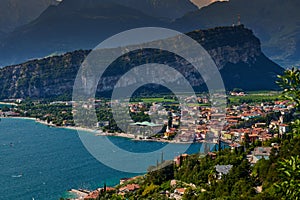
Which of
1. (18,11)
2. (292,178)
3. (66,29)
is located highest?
(18,11)

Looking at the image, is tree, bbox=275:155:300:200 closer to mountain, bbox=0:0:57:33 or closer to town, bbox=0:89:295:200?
town, bbox=0:89:295:200

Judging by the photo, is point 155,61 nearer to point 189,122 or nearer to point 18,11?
point 189,122

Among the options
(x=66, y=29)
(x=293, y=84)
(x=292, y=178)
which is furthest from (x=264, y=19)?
(x=292, y=178)

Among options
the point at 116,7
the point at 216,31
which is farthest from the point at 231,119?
the point at 116,7

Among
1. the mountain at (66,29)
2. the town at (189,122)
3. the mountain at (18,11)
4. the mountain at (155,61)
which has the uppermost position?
the mountain at (18,11)

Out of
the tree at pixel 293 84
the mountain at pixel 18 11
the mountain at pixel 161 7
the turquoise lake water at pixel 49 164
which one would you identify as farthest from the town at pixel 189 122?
the mountain at pixel 161 7

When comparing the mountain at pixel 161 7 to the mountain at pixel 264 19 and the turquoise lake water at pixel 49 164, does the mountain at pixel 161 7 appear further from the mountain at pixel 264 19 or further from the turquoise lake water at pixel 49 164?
the turquoise lake water at pixel 49 164
